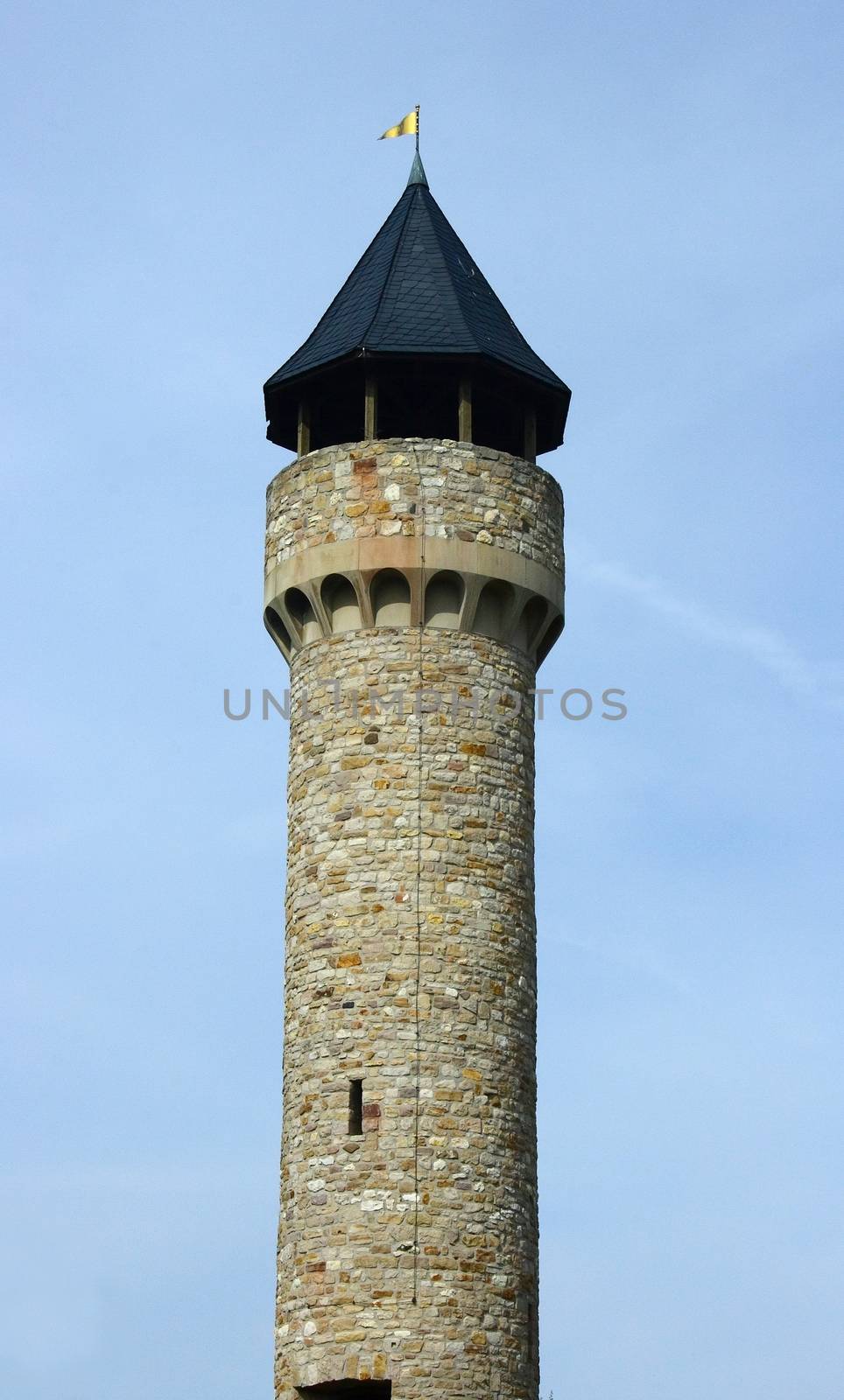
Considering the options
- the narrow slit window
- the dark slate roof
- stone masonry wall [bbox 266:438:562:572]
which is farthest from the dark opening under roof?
the narrow slit window

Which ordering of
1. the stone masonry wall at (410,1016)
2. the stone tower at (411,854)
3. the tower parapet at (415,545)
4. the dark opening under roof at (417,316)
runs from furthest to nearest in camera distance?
the dark opening under roof at (417,316), the tower parapet at (415,545), the stone tower at (411,854), the stone masonry wall at (410,1016)

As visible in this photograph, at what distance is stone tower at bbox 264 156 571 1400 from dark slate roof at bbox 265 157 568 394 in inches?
2.2

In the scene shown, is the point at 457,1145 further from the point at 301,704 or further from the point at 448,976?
the point at 301,704

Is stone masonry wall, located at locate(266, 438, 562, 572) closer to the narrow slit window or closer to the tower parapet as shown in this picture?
the tower parapet

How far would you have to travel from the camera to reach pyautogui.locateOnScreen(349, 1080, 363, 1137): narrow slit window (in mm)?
26297

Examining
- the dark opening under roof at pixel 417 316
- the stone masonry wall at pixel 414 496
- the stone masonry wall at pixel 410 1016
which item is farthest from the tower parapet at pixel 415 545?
the dark opening under roof at pixel 417 316

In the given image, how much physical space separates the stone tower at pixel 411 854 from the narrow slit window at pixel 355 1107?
0.04m

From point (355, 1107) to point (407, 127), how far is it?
13.9 metres

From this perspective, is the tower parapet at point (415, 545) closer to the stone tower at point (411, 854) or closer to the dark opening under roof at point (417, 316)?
the stone tower at point (411, 854)

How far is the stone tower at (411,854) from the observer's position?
25.7 m

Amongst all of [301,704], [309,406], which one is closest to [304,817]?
[301,704]

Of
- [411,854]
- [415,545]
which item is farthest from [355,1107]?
[415,545]

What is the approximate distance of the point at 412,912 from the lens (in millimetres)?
26859

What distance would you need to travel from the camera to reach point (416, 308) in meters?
30.1
